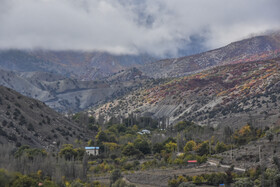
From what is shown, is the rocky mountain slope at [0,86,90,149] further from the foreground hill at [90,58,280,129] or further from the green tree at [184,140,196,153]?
the foreground hill at [90,58,280,129]

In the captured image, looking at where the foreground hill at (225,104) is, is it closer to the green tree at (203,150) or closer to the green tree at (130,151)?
the green tree at (203,150)

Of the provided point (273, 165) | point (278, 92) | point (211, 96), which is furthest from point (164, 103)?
point (273, 165)

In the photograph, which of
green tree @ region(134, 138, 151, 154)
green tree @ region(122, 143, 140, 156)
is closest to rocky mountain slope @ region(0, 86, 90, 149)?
green tree @ region(122, 143, 140, 156)

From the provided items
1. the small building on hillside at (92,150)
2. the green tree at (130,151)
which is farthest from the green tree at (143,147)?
the small building on hillside at (92,150)

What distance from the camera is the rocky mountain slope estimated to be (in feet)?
297

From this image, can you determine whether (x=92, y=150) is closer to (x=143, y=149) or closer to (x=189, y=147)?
(x=143, y=149)

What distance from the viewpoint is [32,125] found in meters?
97.4

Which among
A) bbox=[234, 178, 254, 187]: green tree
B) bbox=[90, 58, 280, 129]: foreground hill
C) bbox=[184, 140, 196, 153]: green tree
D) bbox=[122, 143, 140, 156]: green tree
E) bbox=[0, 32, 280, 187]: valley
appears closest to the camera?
→ bbox=[234, 178, 254, 187]: green tree

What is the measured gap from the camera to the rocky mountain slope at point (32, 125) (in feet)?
297

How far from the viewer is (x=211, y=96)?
627ft

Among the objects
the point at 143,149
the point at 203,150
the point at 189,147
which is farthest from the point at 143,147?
the point at 203,150

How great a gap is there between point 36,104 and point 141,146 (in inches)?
1447

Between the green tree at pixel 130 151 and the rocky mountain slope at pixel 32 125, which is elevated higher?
the rocky mountain slope at pixel 32 125

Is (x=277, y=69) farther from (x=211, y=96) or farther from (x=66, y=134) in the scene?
(x=66, y=134)
